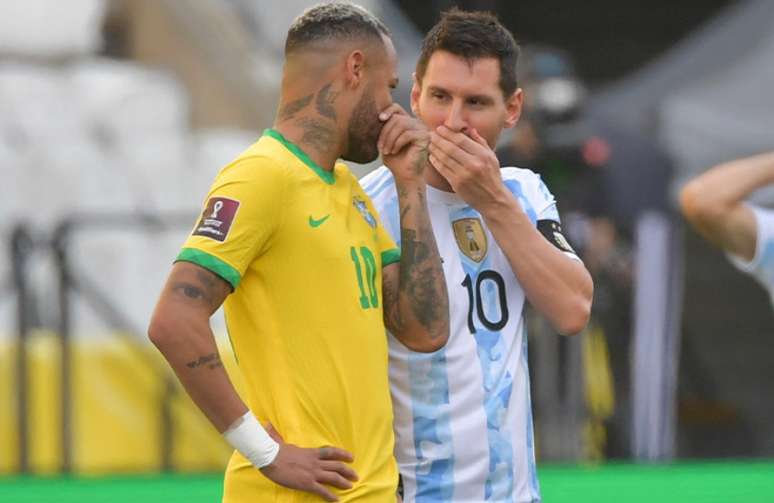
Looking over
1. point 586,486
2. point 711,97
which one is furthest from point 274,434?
point 711,97

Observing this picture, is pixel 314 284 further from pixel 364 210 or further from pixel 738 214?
pixel 738 214

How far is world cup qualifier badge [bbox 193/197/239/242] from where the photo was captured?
12.6 feet

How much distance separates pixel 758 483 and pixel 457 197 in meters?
5.10

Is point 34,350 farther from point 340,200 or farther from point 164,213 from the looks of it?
point 340,200

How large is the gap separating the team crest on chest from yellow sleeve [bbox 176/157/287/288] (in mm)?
720

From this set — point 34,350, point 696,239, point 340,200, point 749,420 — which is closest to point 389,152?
point 340,200

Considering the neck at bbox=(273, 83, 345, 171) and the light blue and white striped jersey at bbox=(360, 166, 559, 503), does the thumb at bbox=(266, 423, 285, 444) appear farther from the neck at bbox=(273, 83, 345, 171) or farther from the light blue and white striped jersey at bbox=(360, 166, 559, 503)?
the neck at bbox=(273, 83, 345, 171)

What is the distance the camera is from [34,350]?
424 inches

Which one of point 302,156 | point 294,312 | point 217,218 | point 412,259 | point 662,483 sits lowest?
point 662,483

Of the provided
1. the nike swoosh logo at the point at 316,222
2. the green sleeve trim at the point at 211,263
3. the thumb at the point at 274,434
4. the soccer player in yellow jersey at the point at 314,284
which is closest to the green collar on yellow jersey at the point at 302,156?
the soccer player in yellow jersey at the point at 314,284

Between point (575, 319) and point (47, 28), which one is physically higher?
point (47, 28)

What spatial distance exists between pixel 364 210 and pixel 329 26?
44cm

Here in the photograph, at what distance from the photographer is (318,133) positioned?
13.5 feet

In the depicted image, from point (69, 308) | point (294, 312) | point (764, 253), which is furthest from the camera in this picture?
point (69, 308)
